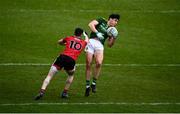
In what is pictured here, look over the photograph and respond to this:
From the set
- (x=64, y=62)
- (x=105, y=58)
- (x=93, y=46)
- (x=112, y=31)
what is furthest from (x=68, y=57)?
(x=105, y=58)

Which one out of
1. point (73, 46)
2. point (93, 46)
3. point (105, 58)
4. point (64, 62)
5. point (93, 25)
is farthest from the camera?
point (105, 58)

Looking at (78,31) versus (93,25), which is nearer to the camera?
(78,31)

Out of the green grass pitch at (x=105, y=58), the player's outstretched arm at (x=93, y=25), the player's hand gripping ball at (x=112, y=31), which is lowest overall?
the green grass pitch at (x=105, y=58)

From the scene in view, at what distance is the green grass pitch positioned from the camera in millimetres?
20438

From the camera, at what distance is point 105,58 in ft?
91.3

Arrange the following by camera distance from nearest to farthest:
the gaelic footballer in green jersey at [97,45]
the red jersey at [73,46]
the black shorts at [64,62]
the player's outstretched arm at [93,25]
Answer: the black shorts at [64,62] → the red jersey at [73,46] → the player's outstretched arm at [93,25] → the gaelic footballer in green jersey at [97,45]

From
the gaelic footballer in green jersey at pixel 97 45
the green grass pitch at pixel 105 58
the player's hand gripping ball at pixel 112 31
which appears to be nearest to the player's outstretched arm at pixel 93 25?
the gaelic footballer in green jersey at pixel 97 45

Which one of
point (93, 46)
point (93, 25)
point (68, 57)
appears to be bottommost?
point (68, 57)

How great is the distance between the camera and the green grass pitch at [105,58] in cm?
2044

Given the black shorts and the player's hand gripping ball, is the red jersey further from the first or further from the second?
the player's hand gripping ball

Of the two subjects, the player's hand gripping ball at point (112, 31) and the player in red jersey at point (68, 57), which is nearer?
the player in red jersey at point (68, 57)

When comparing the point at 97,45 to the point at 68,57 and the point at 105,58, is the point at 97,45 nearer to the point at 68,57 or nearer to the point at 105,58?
the point at 68,57

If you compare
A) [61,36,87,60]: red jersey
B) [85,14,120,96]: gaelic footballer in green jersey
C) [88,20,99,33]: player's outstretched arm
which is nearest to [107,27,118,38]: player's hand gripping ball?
[85,14,120,96]: gaelic footballer in green jersey

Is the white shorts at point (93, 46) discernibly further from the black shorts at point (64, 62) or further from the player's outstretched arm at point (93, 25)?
the black shorts at point (64, 62)
